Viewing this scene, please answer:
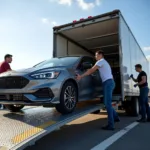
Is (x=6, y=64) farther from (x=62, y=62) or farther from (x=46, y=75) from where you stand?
(x=46, y=75)

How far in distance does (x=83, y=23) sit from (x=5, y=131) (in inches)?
180

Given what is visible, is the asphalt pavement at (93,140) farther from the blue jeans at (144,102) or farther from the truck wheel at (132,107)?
the truck wheel at (132,107)

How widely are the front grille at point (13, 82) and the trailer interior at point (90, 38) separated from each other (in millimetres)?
Answer: 3210

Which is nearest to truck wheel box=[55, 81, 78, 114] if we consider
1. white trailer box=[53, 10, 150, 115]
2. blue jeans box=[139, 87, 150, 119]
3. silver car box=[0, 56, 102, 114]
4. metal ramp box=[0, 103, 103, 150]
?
silver car box=[0, 56, 102, 114]

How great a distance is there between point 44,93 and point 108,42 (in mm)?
5401

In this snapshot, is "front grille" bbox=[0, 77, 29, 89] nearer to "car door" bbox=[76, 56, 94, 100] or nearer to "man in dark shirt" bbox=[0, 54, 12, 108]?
"car door" bbox=[76, 56, 94, 100]

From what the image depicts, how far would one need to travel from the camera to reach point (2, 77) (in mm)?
4684

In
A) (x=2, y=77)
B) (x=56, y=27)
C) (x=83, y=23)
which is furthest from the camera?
(x=56, y=27)

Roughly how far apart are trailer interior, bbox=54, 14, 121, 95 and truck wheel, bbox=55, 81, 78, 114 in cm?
272

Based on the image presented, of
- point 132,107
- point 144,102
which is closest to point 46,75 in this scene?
point 144,102

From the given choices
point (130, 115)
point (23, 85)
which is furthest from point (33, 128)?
point (130, 115)

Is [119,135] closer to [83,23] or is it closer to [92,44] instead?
[83,23]

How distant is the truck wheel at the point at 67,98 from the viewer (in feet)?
14.8

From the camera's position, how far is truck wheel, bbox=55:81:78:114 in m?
A: 4.52
